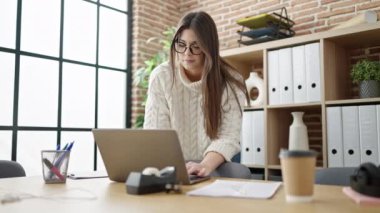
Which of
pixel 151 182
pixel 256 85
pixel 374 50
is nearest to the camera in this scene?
pixel 151 182

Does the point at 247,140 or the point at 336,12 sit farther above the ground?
the point at 336,12

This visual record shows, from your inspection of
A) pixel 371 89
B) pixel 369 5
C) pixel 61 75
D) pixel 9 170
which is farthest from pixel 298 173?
pixel 61 75

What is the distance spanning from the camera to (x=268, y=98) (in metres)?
2.95

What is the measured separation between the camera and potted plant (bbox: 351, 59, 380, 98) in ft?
8.30

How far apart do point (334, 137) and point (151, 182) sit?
1957 millimetres

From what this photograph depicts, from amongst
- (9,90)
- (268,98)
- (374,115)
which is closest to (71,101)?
(9,90)

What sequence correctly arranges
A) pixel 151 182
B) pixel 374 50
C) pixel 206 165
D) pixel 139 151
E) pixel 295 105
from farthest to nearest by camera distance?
pixel 374 50 → pixel 295 105 → pixel 206 165 → pixel 139 151 → pixel 151 182

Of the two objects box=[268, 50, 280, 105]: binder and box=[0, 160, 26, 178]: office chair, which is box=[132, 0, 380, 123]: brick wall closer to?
box=[268, 50, 280, 105]: binder

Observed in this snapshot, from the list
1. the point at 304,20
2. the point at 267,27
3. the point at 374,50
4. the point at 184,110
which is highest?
the point at 304,20

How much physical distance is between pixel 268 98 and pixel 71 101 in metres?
1.70

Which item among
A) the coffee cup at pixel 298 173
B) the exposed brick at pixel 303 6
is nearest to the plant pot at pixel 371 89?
the exposed brick at pixel 303 6

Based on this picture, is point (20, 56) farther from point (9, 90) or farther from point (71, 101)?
point (71, 101)

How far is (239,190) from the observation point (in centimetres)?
97

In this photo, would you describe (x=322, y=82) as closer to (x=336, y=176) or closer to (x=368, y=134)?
(x=368, y=134)
